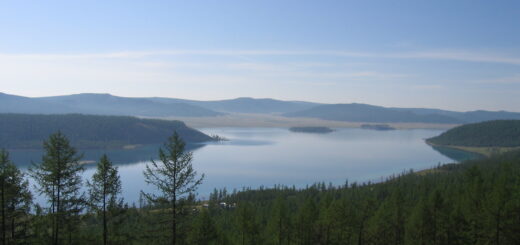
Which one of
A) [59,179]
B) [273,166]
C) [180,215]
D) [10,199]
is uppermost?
[59,179]

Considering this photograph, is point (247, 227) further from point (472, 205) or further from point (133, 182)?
point (133, 182)

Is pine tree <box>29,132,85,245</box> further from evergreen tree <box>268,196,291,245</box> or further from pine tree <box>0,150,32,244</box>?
evergreen tree <box>268,196,291,245</box>

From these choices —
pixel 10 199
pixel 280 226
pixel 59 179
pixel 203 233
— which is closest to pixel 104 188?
pixel 59 179

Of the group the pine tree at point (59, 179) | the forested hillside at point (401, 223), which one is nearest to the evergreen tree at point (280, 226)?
the forested hillside at point (401, 223)

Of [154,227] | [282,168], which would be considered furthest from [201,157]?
[154,227]

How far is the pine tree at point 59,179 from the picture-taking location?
49.4 ft

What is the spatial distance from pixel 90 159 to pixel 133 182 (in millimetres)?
50779

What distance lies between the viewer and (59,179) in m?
15.3

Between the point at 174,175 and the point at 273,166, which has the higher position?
the point at 174,175

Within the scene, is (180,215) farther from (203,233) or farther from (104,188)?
(203,233)

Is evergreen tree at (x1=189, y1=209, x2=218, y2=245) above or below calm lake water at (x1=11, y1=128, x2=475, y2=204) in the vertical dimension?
above

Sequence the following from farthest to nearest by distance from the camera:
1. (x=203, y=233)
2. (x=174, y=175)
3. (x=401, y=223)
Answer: (x=401, y=223)
(x=203, y=233)
(x=174, y=175)

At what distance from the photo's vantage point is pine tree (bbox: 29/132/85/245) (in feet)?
49.4

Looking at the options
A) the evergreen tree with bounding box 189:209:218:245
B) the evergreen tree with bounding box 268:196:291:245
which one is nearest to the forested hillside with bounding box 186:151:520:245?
the evergreen tree with bounding box 268:196:291:245
